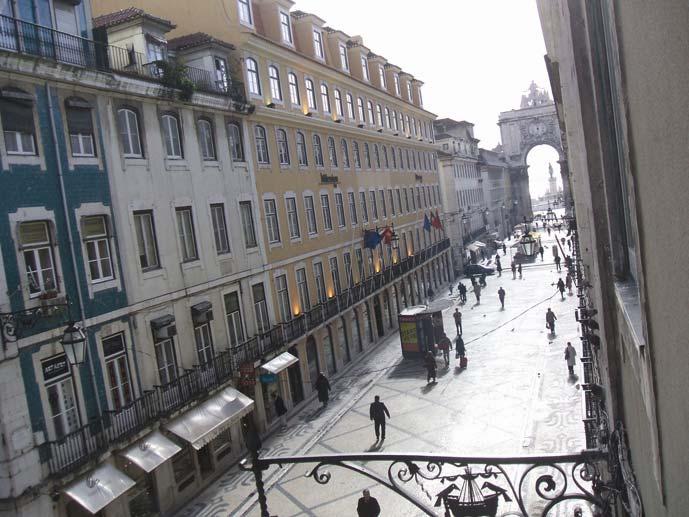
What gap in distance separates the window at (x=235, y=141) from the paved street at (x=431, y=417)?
10226mm

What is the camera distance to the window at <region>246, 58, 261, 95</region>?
24.2 meters

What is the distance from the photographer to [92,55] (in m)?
16.2

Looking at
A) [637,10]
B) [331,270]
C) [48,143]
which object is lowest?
[331,270]

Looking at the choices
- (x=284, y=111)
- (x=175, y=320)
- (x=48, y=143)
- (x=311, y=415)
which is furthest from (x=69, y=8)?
(x=311, y=415)

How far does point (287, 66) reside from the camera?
27641 mm

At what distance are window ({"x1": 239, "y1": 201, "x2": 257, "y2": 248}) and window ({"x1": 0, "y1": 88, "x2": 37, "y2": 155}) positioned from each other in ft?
30.9

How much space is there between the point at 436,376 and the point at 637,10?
1003 inches

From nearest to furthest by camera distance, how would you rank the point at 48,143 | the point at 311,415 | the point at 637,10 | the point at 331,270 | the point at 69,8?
1. the point at 637,10
2. the point at 48,143
3. the point at 69,8
4. the point at 311,415
5. the point at 331,270

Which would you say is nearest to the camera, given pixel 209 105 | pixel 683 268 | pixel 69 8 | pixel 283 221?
pixel 683 268

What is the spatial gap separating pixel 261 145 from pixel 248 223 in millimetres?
3540

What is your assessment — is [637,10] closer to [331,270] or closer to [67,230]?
[67,230]

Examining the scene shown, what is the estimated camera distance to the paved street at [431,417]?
1633cm

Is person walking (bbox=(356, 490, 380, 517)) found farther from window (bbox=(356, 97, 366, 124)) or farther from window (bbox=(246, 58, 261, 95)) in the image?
window (bbox=(356, 97, 366, 124))

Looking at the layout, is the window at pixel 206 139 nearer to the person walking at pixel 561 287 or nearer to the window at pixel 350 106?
the window at pixel 350 106
